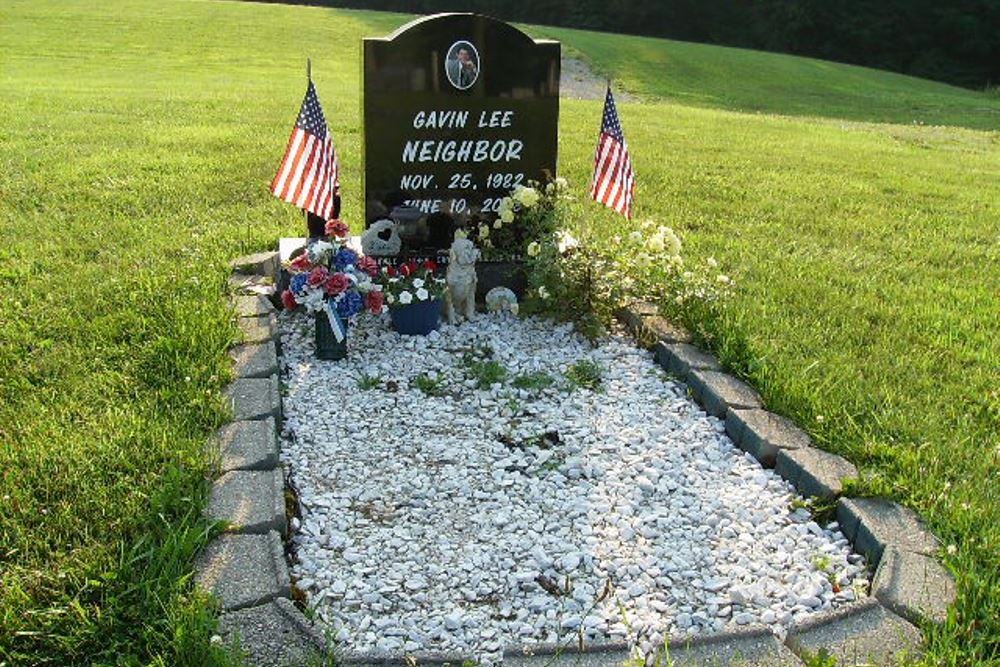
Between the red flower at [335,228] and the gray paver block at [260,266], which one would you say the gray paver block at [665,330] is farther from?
the gray paver block at [260,266]

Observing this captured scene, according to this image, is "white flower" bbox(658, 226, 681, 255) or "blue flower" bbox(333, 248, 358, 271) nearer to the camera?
"blue flower" bbox(333, 248, 358, 271)

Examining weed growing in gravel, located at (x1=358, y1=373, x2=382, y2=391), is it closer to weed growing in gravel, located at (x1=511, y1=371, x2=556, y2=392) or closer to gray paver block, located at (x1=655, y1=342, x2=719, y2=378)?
weed growing in gravel, located at (x1=511, y1=371, x2=556, y2=392)

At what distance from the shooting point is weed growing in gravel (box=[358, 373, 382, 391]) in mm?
4256

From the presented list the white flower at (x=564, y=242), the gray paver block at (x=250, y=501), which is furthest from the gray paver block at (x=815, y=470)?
the gray paver block at (x=250, y=501)

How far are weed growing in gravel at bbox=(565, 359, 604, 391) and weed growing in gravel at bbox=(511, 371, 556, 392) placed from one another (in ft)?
0.33

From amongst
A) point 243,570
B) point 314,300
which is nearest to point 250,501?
point 243,570

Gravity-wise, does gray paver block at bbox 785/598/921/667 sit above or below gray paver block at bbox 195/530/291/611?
below

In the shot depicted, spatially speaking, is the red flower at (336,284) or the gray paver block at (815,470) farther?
the red flower at (336,284)

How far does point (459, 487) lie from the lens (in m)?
3.47

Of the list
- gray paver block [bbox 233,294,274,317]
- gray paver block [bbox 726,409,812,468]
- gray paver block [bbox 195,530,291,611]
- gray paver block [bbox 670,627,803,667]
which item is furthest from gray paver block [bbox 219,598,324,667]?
gray paver block [bbox 233,294,274,317]

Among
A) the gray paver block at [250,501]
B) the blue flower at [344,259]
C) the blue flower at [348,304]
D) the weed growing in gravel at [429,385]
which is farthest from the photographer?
the blue flower at [344,259]

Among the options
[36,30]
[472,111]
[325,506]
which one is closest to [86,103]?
[472,111]

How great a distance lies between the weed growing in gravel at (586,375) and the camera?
171 inches

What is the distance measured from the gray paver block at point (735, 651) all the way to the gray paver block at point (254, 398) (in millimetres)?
1851
